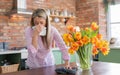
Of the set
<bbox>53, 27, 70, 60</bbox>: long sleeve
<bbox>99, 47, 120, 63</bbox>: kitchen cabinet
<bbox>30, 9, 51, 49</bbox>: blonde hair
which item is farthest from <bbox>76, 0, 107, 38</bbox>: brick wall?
<bbox>30, 9, 51, 49</bbox>: blonde hair

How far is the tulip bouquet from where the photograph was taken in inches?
69.8

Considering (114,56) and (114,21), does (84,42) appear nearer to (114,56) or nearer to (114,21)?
(114,56)

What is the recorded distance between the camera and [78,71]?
1.85 m

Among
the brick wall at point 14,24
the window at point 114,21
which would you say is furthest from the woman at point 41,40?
the window at point 114,21

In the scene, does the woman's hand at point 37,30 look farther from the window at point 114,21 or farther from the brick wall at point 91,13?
the window at point 114,21

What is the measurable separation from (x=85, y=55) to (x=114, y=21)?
355 cm

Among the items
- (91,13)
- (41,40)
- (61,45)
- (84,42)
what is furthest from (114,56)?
(84,42)

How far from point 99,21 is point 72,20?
0.83 metres

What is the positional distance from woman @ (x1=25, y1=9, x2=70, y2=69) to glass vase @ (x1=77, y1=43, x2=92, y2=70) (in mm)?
225

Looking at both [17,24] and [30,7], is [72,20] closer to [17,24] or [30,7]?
[30,7]

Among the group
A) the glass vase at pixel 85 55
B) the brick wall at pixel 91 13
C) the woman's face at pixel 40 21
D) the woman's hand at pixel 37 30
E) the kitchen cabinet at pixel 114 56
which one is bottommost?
the kitchen cabinet at pixel 114 56

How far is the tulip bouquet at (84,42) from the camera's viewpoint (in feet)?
5.82

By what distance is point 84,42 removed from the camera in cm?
179

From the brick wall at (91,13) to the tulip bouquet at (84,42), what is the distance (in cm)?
330
